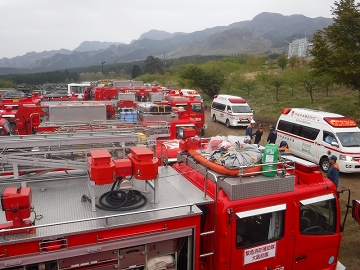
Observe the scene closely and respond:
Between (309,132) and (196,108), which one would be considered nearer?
(309,132)

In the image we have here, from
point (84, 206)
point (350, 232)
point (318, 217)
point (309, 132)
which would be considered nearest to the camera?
point (84, 206)

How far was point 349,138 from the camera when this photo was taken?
40.4 ft

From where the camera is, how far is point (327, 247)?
15.3ft

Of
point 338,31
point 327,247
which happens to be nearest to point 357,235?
point 327,247

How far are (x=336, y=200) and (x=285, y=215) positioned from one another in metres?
0.99

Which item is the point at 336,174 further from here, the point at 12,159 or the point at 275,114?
the point at 275,114

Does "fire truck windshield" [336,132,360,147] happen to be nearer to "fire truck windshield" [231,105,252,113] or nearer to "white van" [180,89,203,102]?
"fire truck windshield" [231,105,252,113]

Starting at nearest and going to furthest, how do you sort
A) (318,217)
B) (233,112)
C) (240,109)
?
(318,217) < (233,112) < (240,109)

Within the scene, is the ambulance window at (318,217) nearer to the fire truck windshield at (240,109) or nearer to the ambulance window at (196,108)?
the ambulance window at (196,108)

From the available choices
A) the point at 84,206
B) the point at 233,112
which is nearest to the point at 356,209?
the point at 84,206

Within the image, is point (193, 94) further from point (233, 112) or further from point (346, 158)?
point (346, 158)

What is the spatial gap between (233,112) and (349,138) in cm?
1067

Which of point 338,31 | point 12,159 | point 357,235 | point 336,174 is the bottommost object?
point 357,235

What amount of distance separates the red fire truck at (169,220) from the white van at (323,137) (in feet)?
27.0
